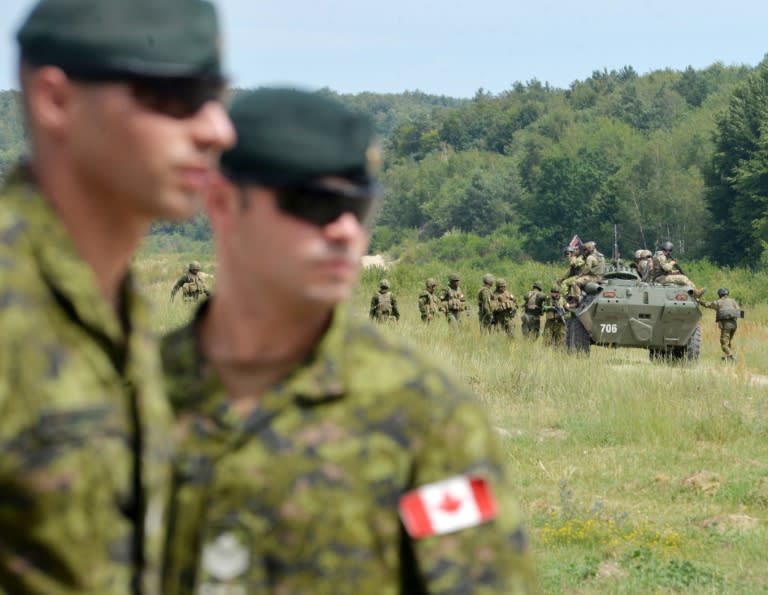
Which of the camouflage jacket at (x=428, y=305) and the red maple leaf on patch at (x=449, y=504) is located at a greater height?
the red maple leaf on patch at (x=449, y=504)

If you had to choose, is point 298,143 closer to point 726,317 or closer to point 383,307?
point 726,317

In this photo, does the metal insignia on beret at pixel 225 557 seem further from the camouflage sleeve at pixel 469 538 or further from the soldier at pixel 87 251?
the camouflage sleeve at pixel 469 538

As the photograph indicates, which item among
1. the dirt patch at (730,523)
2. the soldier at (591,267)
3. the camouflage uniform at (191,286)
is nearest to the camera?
the dirt patch at (730,523)

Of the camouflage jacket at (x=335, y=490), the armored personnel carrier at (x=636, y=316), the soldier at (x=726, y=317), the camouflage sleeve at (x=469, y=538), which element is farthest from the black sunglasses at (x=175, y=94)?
the soldier at (x=726, y=317)

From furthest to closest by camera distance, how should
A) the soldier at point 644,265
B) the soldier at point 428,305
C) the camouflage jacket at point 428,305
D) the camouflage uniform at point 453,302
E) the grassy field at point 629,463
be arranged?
the camouflage uniform at point 453,302 < the camouflage jacket at point 428,305 < the soldier at point 428,305 < the soldier at point 644,265 < the grassy field at point 629,463

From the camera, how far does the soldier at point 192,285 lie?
23.3m

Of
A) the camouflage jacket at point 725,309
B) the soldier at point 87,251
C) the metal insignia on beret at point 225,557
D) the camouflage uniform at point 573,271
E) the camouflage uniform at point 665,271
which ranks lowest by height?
the camouflage jacket at point 725,309

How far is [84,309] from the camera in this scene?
68.9 inches

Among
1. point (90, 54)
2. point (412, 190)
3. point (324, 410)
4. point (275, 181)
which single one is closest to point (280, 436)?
point (324, 410)

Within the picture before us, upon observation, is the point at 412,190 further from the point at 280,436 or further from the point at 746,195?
the point at 280,436

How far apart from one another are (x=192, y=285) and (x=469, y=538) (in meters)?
21.9

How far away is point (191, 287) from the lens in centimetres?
2355

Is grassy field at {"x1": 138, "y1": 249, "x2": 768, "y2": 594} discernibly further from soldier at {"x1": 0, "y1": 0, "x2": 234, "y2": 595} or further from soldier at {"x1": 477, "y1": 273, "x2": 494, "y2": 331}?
soldier at {"x1": 0, "y1": 0, "x2": 234, "y2": 595}

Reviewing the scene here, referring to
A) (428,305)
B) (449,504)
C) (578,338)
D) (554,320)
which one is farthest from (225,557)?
(428,305)
